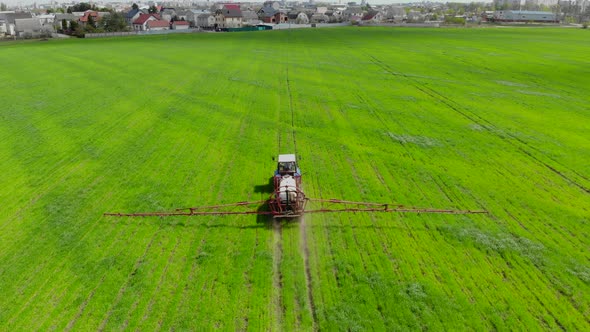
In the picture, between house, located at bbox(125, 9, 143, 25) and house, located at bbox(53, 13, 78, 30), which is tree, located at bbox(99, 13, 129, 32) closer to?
house, located at bbox(53, 13, 78, 30)

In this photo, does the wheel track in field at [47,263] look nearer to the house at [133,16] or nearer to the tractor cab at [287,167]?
the tractor cab at [287,167]

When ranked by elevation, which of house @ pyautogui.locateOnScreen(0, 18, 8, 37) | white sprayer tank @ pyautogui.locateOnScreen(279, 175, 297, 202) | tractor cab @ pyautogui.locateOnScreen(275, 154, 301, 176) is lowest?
white sprayer tank @ pyautogui.locateOnScreen(279, 175, 297, 202)

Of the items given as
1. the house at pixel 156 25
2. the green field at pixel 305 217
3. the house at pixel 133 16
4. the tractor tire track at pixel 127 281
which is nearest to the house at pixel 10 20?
the house at pixel 133 16

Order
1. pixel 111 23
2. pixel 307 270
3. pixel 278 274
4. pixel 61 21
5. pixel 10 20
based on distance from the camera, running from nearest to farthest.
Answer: pixel 278 274
pixel 307 270
pixel 111 23
pixel 10 20
pixel 61 21

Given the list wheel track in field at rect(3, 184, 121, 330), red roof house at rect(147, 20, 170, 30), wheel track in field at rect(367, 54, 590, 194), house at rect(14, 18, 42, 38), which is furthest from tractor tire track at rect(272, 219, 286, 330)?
red roof house at rect(147, 20, 170, 30)

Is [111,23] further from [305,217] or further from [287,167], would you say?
[305,217]

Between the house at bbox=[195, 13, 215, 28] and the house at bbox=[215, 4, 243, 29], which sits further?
the house at bbox=[195, 13, 215, 28]

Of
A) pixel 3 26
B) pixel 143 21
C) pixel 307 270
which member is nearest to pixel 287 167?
pixel 307 270
